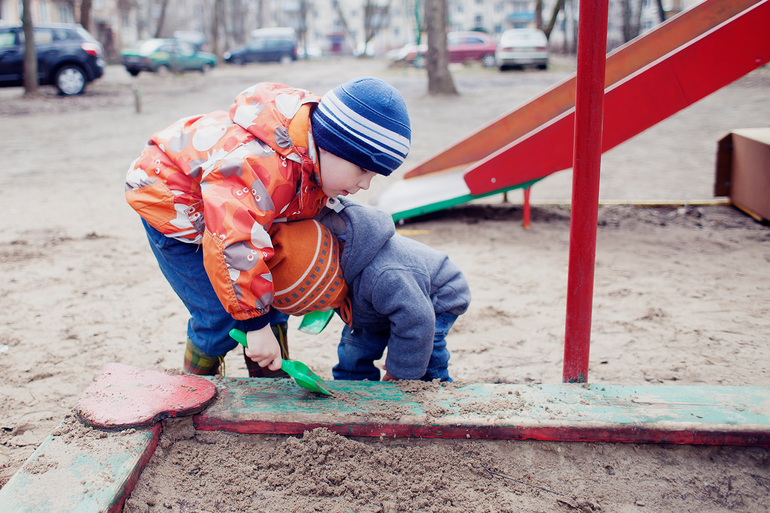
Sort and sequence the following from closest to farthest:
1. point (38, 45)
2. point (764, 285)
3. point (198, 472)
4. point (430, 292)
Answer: point (198, 472) → point (430, 292) → point (764, 285) → point (38, 45)

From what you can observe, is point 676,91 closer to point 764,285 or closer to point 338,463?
point 764,285

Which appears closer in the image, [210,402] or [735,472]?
[735,472]

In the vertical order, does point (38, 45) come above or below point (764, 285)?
above

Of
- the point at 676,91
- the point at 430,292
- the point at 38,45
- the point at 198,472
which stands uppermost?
the point at 38,45

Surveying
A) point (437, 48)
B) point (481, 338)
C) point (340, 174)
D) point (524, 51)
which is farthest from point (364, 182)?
point (524, 51)

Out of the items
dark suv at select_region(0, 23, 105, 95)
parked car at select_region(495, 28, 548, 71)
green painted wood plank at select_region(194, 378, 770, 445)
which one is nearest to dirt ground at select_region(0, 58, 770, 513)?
green painted wood plank at select_region(194, 378, 770, 445)

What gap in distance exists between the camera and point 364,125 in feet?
4.84

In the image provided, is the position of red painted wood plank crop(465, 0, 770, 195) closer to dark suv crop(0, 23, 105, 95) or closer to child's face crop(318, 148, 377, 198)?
child's face crop(318, 148, 377, 198)

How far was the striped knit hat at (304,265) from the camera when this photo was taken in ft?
5.30

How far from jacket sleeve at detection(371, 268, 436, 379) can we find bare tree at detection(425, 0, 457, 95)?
10.5 m

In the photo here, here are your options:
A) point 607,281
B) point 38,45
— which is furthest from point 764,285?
point 38,45

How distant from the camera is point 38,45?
12.6 metres

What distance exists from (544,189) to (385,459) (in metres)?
4.07

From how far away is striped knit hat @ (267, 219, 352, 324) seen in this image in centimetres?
162
